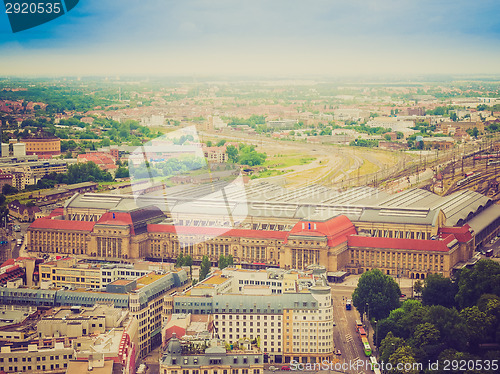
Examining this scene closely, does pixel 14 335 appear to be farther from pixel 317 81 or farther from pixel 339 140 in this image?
pixel 317 81

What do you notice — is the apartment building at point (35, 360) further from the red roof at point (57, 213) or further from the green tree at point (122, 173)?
the green tree at point (122, 173)

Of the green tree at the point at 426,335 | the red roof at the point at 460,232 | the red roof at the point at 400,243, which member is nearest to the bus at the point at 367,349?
the green tree at the point at 426,335

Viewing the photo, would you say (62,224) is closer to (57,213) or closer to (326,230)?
(57,213)

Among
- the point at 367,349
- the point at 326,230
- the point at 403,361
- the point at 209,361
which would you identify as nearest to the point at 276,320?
the point at 367,349

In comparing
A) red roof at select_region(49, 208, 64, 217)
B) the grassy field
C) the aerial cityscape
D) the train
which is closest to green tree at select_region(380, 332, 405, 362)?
the aerial cityscape

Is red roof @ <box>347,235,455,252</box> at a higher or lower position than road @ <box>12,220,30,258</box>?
higher

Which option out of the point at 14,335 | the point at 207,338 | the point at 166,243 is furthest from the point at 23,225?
the point at 207,338

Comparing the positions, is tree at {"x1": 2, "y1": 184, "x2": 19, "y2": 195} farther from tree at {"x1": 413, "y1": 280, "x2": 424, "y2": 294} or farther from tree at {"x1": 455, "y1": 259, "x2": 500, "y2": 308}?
tree at {"x1": 455, "y1": 259, "x2": 500, "y2": 308}
